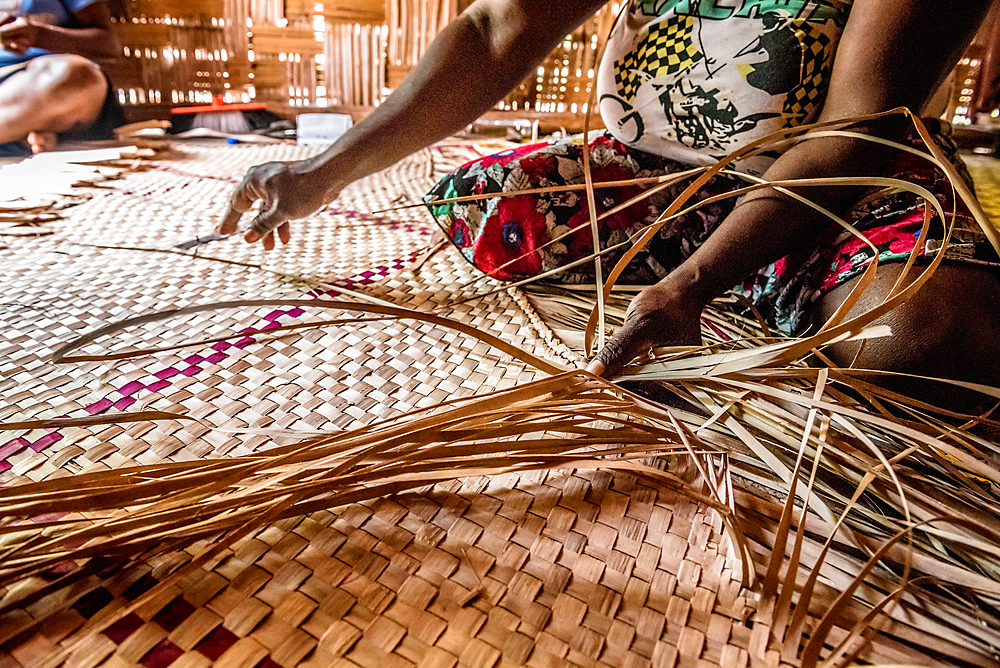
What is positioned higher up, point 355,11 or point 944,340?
point 355,11

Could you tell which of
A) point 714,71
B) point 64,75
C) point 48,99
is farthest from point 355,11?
point 714,71

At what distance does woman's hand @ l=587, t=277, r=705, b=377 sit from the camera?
64cm

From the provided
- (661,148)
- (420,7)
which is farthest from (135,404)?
(420,7)

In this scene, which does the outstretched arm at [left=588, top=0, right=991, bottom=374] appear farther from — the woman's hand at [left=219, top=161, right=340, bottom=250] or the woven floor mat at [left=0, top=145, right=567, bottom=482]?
the woman's hand at [left=219, top=161, right=340, bottom=250]

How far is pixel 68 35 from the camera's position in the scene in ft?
9.04

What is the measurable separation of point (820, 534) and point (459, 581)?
342mm

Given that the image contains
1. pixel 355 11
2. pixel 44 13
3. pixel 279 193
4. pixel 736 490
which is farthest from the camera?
pixel 355 11

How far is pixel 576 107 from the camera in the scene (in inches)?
175

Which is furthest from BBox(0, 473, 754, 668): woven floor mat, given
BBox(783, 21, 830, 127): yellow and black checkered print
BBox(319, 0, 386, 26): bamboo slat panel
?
BBox(319, 0, 386, 26): bamboo slat panel

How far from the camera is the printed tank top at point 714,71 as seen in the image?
0.92 metres

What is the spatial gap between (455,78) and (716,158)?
0.47 meters

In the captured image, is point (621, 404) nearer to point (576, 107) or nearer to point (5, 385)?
point (5, 385)

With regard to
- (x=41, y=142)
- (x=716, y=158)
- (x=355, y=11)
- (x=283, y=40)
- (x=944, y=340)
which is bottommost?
(x=41, y=142)

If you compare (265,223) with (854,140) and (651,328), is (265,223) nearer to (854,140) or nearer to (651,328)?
(651,328)
